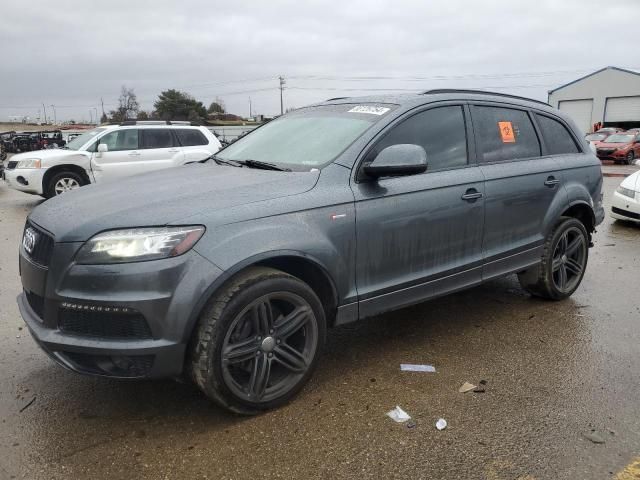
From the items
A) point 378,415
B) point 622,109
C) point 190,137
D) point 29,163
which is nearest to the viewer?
Answer: point 378,415

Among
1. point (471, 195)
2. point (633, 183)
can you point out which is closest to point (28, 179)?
point (471, 195)

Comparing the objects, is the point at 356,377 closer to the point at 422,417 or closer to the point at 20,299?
the point at 422,417

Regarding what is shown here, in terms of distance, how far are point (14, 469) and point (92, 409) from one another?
547 millimetres

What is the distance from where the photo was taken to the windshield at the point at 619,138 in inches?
1027

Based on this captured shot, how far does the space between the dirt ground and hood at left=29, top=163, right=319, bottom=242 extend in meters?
1.07

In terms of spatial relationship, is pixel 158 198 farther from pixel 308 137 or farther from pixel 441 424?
pixel 441 424

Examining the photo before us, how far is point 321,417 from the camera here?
2.92m

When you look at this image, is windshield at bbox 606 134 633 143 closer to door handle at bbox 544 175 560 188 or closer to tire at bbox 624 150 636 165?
tire at bbox 624 150 636 165

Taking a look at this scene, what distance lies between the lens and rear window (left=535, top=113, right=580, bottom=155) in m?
4.63

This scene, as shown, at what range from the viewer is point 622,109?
1754 inches

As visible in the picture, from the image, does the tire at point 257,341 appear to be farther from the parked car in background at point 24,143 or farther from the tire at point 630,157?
the parked car in background at point 24,143

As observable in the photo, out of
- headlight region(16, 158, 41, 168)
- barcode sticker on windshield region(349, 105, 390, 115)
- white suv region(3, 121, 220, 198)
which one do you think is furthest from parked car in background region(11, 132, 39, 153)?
barcode sticker on windshield region(349, 105, 390, 115)

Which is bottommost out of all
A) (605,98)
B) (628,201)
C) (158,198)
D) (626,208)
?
(626,208)

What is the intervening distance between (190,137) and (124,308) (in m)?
10.4
